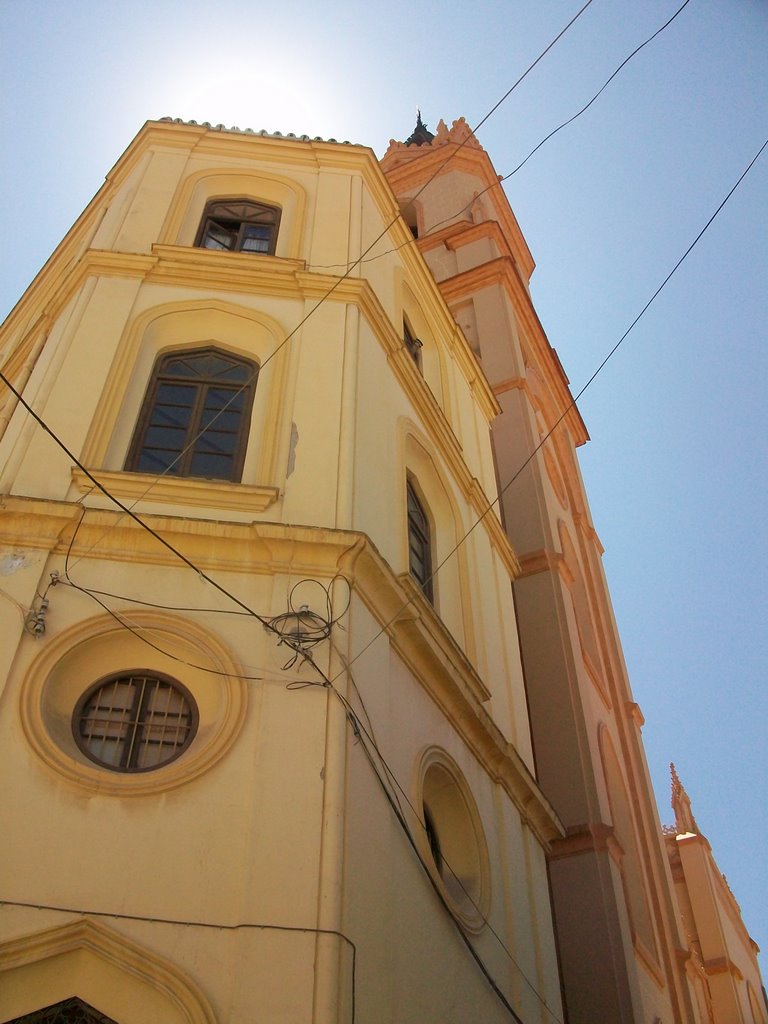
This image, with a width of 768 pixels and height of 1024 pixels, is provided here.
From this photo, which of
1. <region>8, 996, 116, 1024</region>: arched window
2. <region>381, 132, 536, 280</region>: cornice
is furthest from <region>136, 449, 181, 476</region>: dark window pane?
<region>381, 132, 536, 280</region>: cornice

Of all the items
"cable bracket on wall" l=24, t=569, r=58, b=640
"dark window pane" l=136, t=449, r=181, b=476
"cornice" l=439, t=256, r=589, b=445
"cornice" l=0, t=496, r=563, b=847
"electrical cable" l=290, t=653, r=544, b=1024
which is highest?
"cornice" l=439, t=256, r=589, b=445

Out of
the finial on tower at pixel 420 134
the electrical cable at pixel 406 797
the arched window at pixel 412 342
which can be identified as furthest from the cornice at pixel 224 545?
the finial on tower at pixel 420 134

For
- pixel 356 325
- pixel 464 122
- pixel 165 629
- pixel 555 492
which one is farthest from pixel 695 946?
pixel 464 122

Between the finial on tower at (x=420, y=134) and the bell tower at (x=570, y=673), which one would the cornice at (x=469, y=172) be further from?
the finial on tower at (x=420, y=134)

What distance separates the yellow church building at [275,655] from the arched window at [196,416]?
40mm

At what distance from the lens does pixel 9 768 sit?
7152 mm

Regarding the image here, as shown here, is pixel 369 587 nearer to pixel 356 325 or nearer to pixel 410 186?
pixel 356 325

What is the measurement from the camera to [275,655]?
8133mm

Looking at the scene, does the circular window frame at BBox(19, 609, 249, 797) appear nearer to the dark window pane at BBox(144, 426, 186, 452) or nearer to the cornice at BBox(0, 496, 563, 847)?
the cornice at BBox(0, 496, 563, 847)

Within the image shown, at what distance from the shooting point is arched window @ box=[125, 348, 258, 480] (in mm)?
10188

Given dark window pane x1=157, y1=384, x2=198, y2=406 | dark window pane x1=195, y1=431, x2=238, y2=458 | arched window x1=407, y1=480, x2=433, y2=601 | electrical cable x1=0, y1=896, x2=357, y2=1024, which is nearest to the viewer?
electrical cable x1=0, y1=896, x2=357, y2=1024

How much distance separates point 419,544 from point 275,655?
4.15m

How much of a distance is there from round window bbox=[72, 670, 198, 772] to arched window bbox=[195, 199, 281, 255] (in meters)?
7.33

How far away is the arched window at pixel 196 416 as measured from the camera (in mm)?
10188
